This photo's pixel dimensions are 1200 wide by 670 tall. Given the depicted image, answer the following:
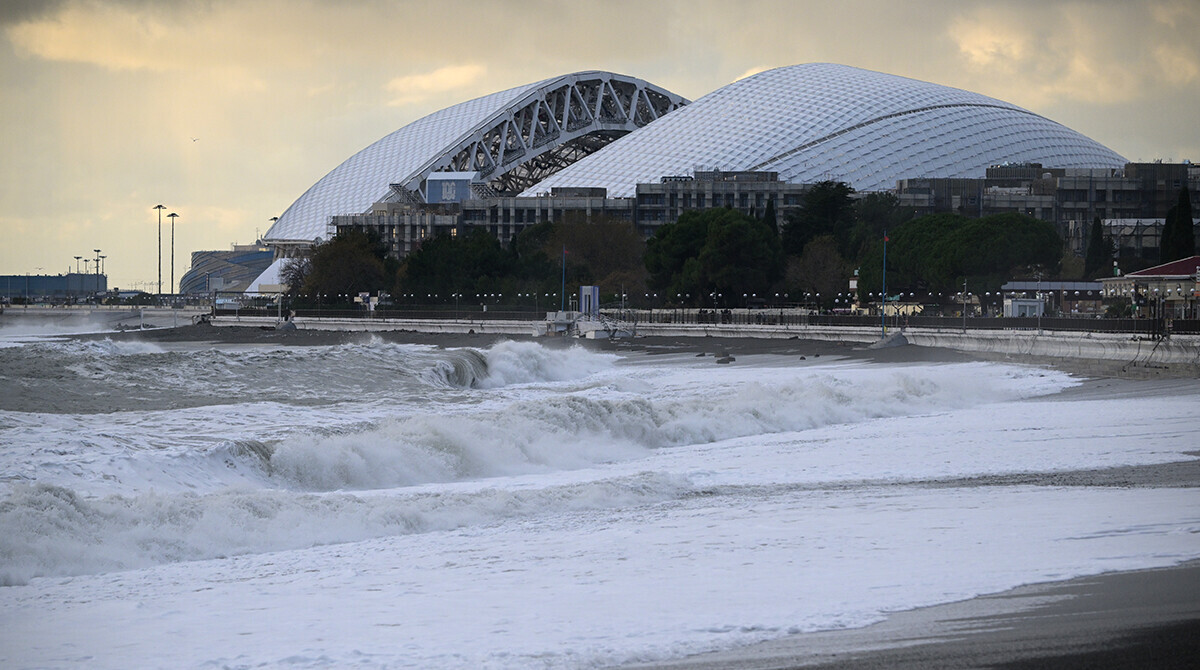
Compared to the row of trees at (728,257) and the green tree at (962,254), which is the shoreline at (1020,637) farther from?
the row of trees at (728,257)

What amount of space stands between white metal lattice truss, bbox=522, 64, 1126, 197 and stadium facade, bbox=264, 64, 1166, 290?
233 millimetres

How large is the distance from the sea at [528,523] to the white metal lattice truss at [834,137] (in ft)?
440

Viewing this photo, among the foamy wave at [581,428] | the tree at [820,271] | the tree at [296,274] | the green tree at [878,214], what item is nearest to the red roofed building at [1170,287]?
the tree at [820,271]

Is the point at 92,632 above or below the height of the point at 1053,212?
below

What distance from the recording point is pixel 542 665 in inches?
406

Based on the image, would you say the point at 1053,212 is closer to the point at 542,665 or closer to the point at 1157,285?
the point at 1157,285

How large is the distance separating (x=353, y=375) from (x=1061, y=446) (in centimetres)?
2546

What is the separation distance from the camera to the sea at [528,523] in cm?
1138

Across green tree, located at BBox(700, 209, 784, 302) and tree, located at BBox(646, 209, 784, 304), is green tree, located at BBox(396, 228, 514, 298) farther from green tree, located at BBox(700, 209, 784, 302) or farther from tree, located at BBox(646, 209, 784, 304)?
green tree, located at BBox(700, 209, 784, 302)

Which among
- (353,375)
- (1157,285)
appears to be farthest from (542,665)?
(1157,285)

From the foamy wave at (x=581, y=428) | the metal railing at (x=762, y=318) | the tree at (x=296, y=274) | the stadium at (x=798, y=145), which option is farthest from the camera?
the stadium at (x=798, y=145)

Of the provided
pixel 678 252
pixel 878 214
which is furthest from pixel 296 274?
pixel 878 214

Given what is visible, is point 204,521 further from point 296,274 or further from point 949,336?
point 296,274

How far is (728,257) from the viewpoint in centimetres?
10906
